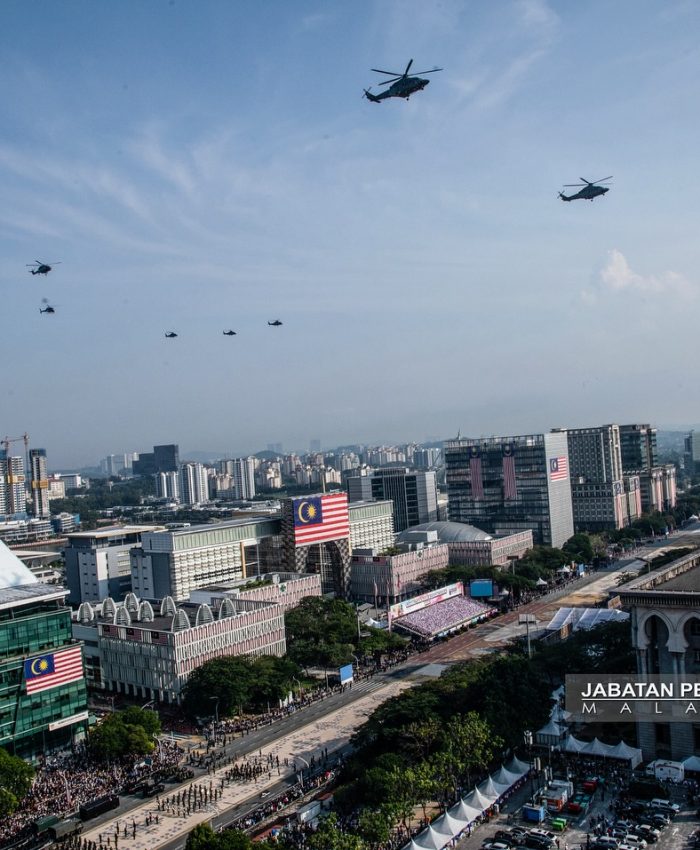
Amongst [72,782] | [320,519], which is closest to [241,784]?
[72,782]

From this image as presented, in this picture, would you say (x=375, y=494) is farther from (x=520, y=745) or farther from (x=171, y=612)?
(x=520, y=745)

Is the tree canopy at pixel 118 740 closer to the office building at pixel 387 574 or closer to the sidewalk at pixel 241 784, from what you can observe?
the sidewalk at pixel 241 784

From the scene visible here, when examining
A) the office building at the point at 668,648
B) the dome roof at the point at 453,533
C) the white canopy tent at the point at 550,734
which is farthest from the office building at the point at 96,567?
the office building at the point at 668,648

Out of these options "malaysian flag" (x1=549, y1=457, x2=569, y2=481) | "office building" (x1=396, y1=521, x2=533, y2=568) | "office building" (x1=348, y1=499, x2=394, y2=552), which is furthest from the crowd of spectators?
"malaysian flag" (x1=549, y1=457, x2=569, y2=481)

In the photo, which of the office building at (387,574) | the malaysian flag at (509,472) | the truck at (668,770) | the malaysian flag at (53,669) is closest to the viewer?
the truck at (668,770)

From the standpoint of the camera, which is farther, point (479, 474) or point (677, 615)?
point (479, 474)

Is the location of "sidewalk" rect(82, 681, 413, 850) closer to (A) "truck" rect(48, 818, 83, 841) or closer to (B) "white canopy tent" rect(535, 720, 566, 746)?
(A) "truck" rect(48, 818, 83, 841)

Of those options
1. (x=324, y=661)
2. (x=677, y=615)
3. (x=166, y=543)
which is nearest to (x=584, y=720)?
(x=677, y=615)
